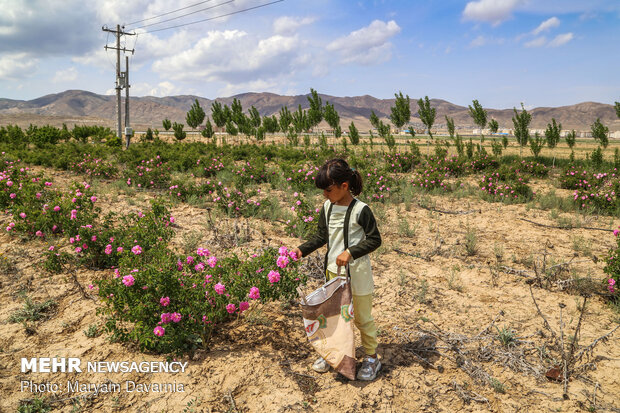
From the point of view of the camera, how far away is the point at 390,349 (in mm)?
3111

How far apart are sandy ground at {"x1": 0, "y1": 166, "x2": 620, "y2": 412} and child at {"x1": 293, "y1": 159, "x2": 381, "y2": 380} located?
18.2 inches

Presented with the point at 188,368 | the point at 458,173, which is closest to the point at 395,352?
the point at 188,368

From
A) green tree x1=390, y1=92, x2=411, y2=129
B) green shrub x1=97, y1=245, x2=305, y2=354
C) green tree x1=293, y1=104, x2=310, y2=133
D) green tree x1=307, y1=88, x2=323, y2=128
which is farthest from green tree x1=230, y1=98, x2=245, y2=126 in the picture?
green shrub x1=97, y1=245, x2=305, y2=354

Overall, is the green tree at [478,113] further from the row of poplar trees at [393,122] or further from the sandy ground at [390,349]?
the sandy ground at [390,349]

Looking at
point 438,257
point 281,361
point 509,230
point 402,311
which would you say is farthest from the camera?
point 509,230

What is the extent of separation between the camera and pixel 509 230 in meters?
Answer: 6.46

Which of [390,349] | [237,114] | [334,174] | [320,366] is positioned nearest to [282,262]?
[334,174]

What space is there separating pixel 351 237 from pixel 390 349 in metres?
1.30

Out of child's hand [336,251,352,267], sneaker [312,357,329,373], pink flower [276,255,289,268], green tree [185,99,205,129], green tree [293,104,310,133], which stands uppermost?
green tree [185,99,205,129]

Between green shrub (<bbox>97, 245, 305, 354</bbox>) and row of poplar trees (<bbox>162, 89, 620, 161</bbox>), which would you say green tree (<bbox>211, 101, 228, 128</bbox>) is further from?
green shrub (<bbox>97, 245, 305, 354</bbox>)

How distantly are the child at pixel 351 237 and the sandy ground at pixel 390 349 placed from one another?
46 centimetres

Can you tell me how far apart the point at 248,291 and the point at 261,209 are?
400 cm

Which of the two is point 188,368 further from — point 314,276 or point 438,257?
point 438,257

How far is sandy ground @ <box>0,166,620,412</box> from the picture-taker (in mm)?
2434
